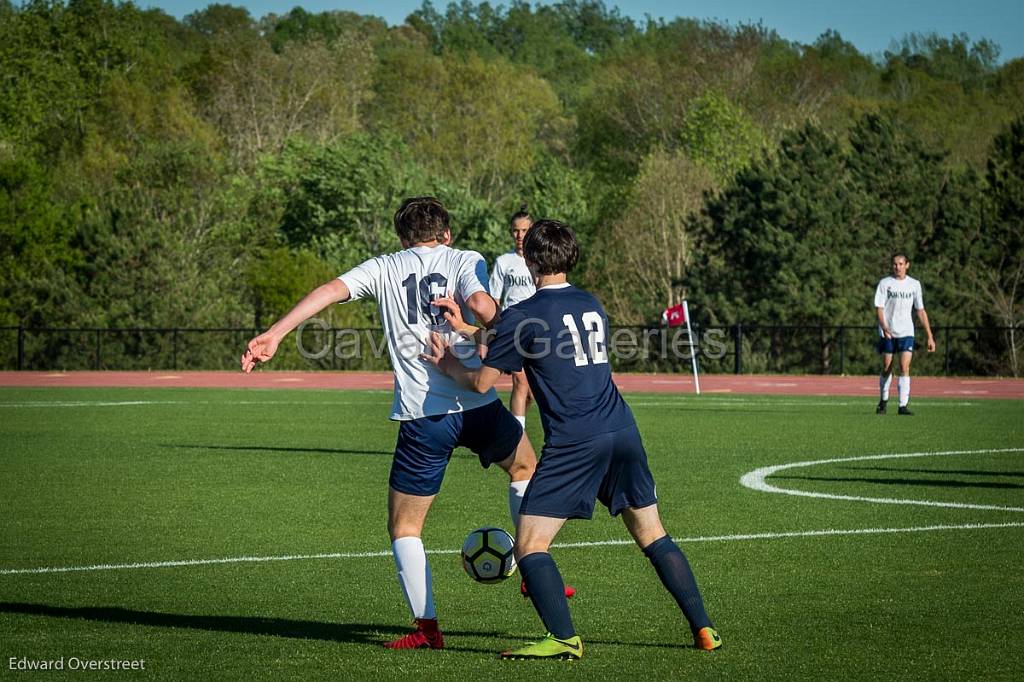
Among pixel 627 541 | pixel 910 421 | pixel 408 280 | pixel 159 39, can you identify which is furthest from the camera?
pixel 159 39

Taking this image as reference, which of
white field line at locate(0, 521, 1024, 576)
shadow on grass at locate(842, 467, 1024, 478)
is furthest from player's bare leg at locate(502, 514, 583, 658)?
shadow on grass at locate(842, 467, 1024, 478)

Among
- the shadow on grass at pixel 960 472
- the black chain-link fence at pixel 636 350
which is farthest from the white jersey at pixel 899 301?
the black chain-link fence at pixel 636 350

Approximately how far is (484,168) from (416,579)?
68.6m

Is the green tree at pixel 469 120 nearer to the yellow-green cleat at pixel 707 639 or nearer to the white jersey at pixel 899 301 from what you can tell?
the white jersey at pixel 899 301

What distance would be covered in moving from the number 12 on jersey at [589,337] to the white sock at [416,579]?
4.06 feet

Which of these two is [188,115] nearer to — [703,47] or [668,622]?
[703,47]

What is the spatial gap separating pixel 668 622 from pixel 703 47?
236ft

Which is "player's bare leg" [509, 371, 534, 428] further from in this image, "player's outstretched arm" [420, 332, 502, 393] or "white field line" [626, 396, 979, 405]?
"white field line" [626, 396, 979, 405]

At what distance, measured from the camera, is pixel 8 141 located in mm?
64562

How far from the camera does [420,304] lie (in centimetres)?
702

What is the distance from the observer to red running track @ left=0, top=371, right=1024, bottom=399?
106ft

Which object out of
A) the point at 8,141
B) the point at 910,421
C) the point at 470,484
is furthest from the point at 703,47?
the point at 470,484

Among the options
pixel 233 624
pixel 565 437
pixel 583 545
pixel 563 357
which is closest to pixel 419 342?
pixel 563 357

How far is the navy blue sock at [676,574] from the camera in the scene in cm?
649
